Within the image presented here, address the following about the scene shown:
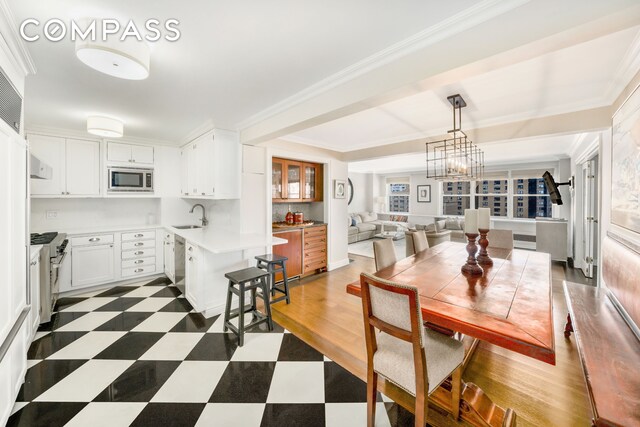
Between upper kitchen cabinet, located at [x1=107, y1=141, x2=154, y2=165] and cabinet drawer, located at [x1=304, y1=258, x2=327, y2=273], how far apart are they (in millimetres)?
3050

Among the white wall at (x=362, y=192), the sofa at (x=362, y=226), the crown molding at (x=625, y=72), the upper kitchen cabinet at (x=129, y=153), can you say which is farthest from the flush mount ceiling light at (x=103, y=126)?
the white wall at (x=362, y=192)

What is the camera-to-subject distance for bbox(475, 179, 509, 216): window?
24.7 ft

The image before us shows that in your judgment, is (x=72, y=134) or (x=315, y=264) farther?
(x=315, y=264)

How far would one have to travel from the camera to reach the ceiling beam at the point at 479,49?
111 cm

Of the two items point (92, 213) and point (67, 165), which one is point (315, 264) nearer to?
point (92, 213)

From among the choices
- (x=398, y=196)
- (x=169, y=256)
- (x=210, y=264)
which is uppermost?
(x=398, y=196)

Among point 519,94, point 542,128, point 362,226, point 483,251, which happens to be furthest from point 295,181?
point 362,226

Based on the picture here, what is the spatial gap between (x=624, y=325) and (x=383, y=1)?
2428mm

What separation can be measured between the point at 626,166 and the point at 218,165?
3792 mm

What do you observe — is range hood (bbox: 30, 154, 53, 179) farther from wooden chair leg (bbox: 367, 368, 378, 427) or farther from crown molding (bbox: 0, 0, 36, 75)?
wooden chair leg (bbox: 367, 368, 378, 427)

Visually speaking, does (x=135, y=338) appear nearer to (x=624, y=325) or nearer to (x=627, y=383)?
(x=627, y=383)

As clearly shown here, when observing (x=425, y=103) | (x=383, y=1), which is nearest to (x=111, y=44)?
(x=383, y=1)

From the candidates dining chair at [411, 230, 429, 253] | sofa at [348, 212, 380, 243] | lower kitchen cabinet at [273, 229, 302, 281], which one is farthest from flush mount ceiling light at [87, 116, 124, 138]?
sofa at [348, 212, 380, 243]

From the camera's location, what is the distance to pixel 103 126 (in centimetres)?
296
